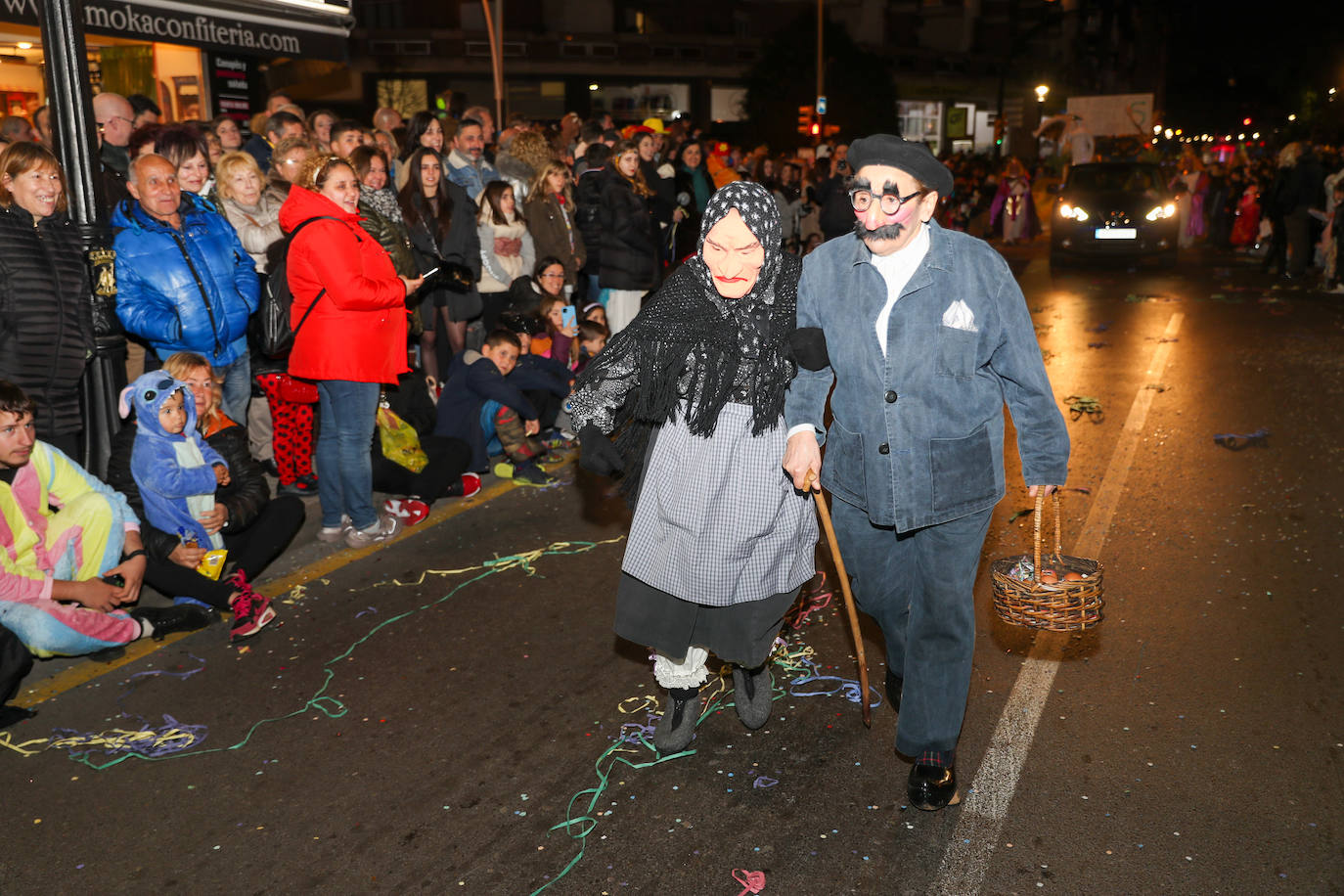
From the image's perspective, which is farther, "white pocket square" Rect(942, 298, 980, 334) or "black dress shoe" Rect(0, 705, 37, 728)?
"black dress shoe" Rect(0, 705, 37, 728)

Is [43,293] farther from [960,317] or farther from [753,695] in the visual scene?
[960,317]

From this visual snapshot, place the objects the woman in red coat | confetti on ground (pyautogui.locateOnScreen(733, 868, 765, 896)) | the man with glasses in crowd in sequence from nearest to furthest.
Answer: confetti on ground (pyautogui.locateOnScreen(733, 868, 765, 896)) < the woman in red coat < the man with glasses in crowd

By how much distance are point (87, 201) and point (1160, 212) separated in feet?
56.5

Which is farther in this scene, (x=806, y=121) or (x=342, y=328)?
(x=806, y=121)

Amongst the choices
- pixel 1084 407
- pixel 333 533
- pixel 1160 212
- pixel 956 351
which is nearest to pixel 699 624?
pixel 956 351

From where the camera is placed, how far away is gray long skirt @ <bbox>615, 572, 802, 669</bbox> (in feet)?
12.9

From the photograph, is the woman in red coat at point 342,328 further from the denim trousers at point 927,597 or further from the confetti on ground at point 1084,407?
the confetti on ground at point 1084,407

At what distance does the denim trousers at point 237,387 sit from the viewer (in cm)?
682

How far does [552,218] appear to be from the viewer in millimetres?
9961

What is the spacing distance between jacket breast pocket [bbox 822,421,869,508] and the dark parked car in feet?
54.6

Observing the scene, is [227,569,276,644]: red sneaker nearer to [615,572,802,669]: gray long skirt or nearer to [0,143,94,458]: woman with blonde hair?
[0,143,94,458]: woman with blonde hair

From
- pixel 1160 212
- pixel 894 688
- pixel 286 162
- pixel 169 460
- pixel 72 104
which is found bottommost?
pixel 894 688

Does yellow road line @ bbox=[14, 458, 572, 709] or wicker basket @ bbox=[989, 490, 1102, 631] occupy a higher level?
wicker basket @ bbox=[989, 490, 1102, 631]

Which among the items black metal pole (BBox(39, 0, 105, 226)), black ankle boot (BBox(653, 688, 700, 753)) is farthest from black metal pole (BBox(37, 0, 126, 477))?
black ankle boot (BBox(653, 688, 700, 753))
